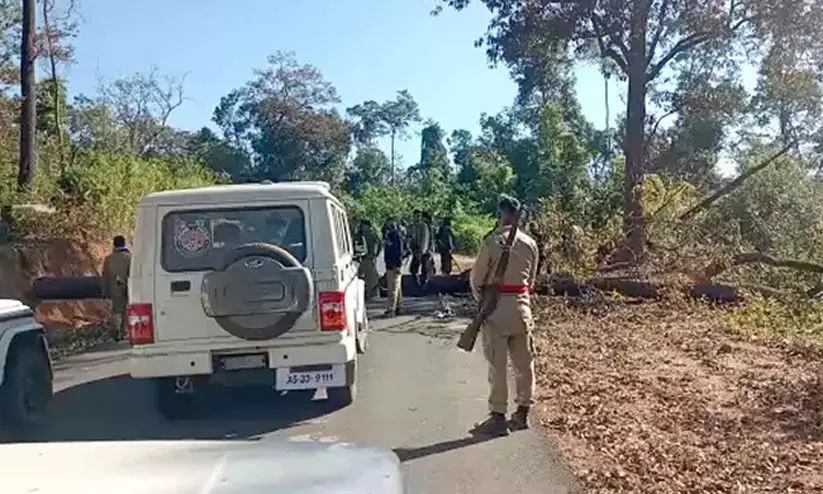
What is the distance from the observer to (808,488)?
6516mm

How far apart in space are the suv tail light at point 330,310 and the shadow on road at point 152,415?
942 millimetres

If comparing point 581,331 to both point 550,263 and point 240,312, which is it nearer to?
point 550,263

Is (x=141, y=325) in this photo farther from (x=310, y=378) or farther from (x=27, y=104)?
(x=27, y=104)

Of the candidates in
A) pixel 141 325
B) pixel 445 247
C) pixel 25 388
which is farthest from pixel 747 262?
pixel 25 388

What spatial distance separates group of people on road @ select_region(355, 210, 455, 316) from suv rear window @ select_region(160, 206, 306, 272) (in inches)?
176

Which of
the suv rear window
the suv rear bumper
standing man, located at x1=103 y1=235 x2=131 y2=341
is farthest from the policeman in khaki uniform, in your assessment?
standing man, located at x1=103 y1=235 x2=131 y2=341

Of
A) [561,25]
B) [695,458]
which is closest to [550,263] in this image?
[561,25]

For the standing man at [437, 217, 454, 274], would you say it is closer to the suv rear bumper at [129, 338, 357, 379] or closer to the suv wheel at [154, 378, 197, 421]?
the suv wheel at [154, 378, 197, 421]

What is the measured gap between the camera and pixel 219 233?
8820mm

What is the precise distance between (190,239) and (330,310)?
1.36m

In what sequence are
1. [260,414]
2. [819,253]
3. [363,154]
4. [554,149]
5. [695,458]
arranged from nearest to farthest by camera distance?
[695,458]
[260,414]
[819,253]
[554,149]
[363,154]

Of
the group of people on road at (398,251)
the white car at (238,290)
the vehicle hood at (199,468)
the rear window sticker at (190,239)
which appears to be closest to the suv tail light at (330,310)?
the white car at (238,290)

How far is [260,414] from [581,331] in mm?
6461

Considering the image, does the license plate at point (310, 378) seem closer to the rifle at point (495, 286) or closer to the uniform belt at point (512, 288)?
the rifle at point (495, 286)
